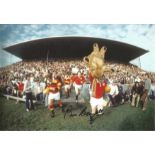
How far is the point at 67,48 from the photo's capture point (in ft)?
14.2

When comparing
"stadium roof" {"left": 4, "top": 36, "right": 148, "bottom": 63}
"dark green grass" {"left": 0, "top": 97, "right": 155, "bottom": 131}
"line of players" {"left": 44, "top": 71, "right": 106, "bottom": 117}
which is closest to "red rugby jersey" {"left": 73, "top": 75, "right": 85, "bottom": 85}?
"line of players" {"left": 44, "top": 71, "right": 106, "bottom": 117}

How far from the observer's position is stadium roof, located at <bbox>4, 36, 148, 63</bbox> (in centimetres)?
424

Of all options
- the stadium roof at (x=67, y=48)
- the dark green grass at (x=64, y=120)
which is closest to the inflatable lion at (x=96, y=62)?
the stadium roof at (x=67, y=48)

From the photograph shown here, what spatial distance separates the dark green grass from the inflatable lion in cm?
49

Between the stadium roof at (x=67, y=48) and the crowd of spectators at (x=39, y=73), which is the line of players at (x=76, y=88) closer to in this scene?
the crowd of spectators at (x=39, y=73)

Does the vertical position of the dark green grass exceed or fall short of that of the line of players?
it falls short

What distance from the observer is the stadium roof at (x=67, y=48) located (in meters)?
4.24

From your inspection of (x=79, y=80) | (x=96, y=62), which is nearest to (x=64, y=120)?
(x=79, y=80)

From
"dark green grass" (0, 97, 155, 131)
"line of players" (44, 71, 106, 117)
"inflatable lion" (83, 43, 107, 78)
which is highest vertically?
"inflatable lion" (83, 43, 107, 78)

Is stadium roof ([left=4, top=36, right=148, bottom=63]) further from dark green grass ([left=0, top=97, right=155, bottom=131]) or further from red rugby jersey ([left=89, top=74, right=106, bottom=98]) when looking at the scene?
dark green grass ([left=0, top=97, right=155, bottom=131])

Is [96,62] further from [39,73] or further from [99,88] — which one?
[39,73]
